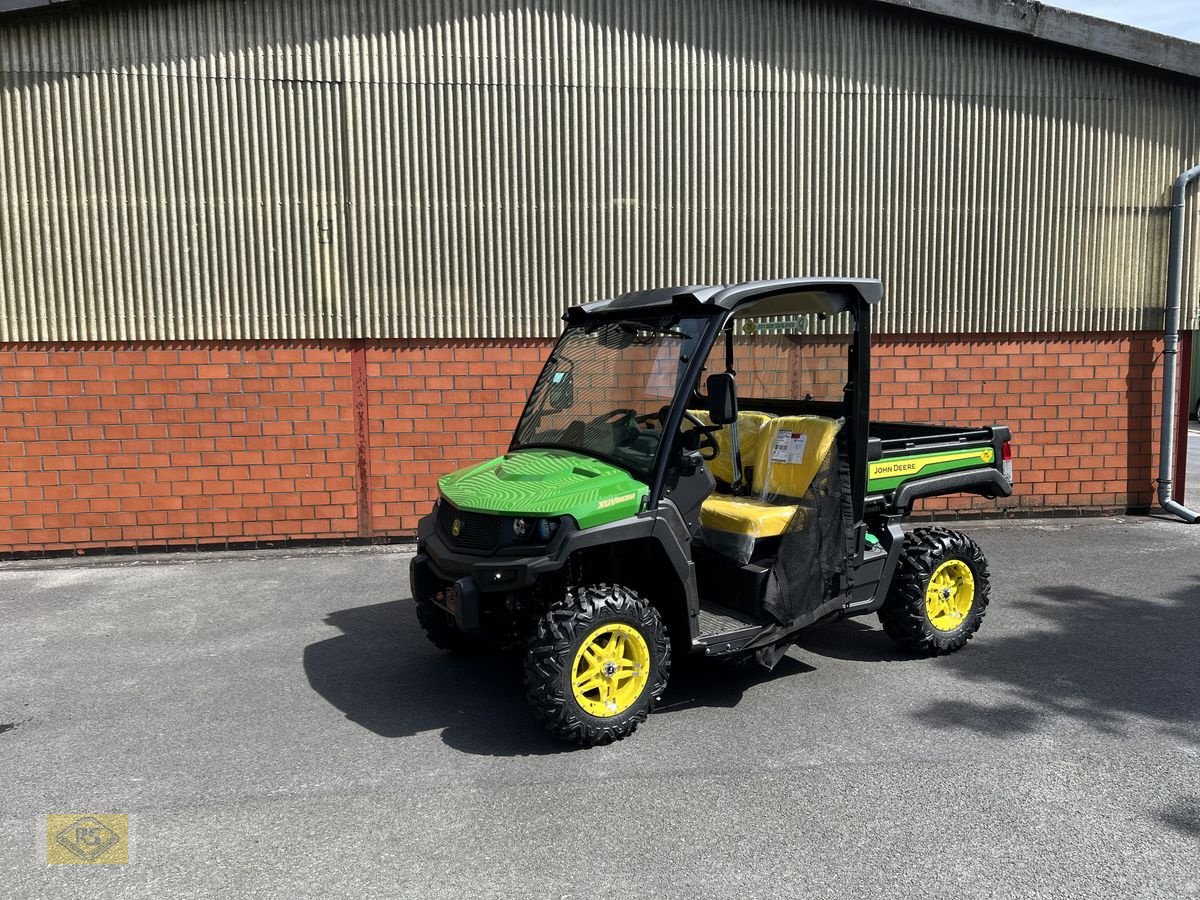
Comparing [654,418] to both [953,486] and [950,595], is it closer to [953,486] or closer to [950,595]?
[953,486]

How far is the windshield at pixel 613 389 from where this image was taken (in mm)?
5105

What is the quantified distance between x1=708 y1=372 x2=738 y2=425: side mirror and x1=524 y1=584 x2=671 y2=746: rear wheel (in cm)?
99

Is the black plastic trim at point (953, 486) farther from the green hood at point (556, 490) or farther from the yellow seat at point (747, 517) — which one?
the green hood at point (556, 490)

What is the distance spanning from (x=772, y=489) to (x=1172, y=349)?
6.81 meters

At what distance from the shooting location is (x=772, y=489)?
18.6ft

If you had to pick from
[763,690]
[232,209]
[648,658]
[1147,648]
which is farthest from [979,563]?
[232,209]

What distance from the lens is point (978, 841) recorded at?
3834mm

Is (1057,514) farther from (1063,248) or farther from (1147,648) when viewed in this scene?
(1147,648)

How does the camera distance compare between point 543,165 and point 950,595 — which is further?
point 543,165

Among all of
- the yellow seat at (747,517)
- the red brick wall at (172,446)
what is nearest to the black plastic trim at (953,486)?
the yellow seat at (747,517)

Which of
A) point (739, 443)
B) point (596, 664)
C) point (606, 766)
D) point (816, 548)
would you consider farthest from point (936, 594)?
point (606, 766)

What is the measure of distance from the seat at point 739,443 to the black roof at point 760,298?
2.36ft

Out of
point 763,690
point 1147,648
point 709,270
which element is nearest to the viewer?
point 763,690

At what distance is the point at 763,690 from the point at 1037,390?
6243 mm
